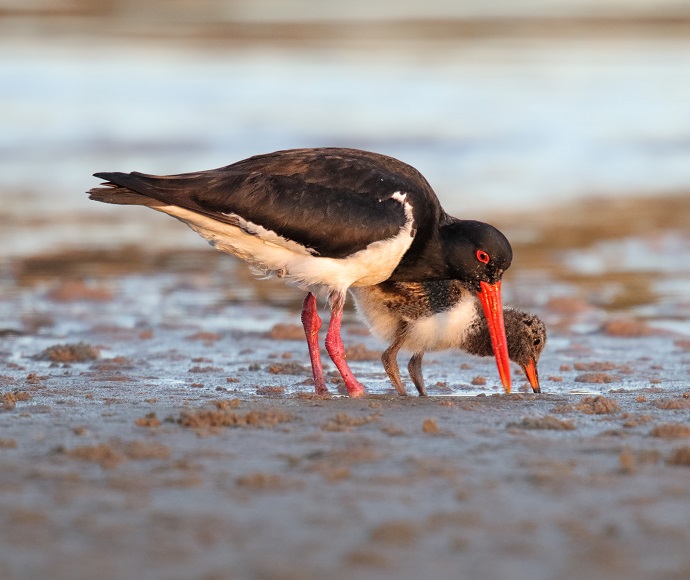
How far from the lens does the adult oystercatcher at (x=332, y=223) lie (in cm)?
686

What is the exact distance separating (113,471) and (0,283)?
645 cm

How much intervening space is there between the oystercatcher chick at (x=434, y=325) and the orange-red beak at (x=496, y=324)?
0.29 feet

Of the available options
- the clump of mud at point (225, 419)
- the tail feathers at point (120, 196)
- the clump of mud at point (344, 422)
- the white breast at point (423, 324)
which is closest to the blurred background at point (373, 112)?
the white breast at point (423, 324)

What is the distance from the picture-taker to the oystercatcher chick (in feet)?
23.3

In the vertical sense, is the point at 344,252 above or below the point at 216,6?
below

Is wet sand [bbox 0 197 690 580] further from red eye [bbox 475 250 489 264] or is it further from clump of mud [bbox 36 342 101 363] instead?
red eye [bbox 475 250 489 264]

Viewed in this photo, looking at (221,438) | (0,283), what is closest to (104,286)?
(0,283)

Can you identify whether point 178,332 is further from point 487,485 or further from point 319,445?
point 487,485

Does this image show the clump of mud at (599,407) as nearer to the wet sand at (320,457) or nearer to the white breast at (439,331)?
the wet sand at (320,457)

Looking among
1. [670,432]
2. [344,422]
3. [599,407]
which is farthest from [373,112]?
[670,432]

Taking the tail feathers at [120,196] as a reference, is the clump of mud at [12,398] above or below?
below

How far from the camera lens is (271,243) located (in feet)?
22.9

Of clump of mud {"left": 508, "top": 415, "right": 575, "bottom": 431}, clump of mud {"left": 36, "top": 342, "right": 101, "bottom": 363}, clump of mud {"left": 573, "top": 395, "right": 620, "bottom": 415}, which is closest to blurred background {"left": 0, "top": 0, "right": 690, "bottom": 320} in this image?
clump of mud {"left": 36, "top": 342, "right": 101, "bottom": 363}

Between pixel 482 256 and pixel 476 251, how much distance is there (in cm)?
5
